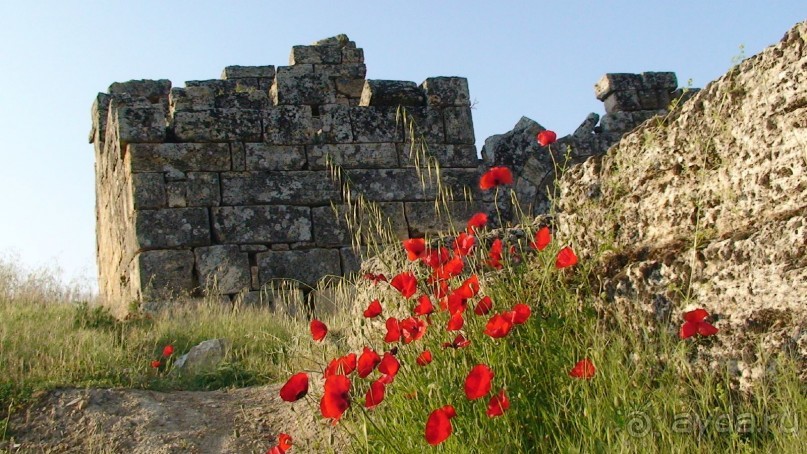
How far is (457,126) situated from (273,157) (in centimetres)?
198

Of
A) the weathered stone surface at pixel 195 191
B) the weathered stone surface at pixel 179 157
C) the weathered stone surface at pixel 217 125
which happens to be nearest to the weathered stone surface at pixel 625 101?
the weathered stone surface at pixel 217 125

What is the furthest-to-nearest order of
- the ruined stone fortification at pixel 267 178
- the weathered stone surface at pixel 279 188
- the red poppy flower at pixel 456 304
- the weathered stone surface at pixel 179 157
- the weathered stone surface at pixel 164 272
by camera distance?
the weathered stone surface at pixel 279 188, the weathered stone surface at pixel 179 157, the ruined stone fortification at pixel 267 178, the weathered stone surface at pixel 164 272, the red poppy flower at pixel 456 304

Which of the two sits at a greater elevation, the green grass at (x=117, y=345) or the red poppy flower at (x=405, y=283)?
the red poppy flower at (x=405, y=283)

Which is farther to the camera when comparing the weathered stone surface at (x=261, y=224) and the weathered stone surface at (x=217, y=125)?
the weathered stone surface at (x=217, y=125)

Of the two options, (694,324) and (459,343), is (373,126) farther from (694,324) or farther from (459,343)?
(694,324)

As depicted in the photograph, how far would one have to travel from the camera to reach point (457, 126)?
9.26 metres

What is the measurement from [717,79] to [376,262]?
241 cm

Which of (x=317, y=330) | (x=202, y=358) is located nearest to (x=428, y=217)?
(x=202, y=358)

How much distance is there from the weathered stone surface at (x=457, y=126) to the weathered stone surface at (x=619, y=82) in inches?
128

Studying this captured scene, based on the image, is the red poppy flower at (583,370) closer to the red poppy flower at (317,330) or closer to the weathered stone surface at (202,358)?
the red poppy flower at (317,330)

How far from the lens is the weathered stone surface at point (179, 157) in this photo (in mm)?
8336

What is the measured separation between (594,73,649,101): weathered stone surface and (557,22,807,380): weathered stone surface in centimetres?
835

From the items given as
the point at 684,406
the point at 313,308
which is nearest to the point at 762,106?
the point at 684,406

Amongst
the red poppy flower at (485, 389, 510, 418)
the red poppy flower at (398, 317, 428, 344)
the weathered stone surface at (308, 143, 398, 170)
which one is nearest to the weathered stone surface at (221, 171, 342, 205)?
the weathered stone surface at (308, 143, 398, 170)
